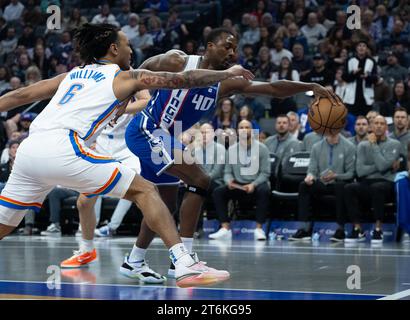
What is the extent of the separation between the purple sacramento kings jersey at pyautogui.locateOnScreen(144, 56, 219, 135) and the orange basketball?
0.89 m

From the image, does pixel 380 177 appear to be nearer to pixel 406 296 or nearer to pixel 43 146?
pixel 406 296

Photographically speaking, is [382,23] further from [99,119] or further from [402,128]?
[99,119]

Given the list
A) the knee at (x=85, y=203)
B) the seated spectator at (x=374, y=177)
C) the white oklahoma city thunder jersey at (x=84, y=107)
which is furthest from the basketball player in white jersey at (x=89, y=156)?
the seated spectator at (x=374, y=177)

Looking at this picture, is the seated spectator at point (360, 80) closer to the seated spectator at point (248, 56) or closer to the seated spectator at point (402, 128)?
the seated spectator at point (402, 128)

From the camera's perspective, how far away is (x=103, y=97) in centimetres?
564

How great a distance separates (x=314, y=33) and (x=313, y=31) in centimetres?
5

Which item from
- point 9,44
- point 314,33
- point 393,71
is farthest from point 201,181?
point 9,44

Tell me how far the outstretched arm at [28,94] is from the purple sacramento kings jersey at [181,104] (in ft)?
4.59

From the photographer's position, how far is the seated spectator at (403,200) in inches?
427

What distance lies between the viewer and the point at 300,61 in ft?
50.4

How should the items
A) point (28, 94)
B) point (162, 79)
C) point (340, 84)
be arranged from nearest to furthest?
point (162, 79) < point (28, 94) < point (340, 84)

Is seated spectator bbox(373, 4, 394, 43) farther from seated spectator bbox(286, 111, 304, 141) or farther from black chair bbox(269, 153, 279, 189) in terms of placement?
black chair bbox(269, 153, 279, 189)

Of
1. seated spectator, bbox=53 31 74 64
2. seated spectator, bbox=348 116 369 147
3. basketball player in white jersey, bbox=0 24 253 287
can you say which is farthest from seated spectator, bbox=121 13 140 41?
basketball player in white jersey, bbox=0 24 253 287
